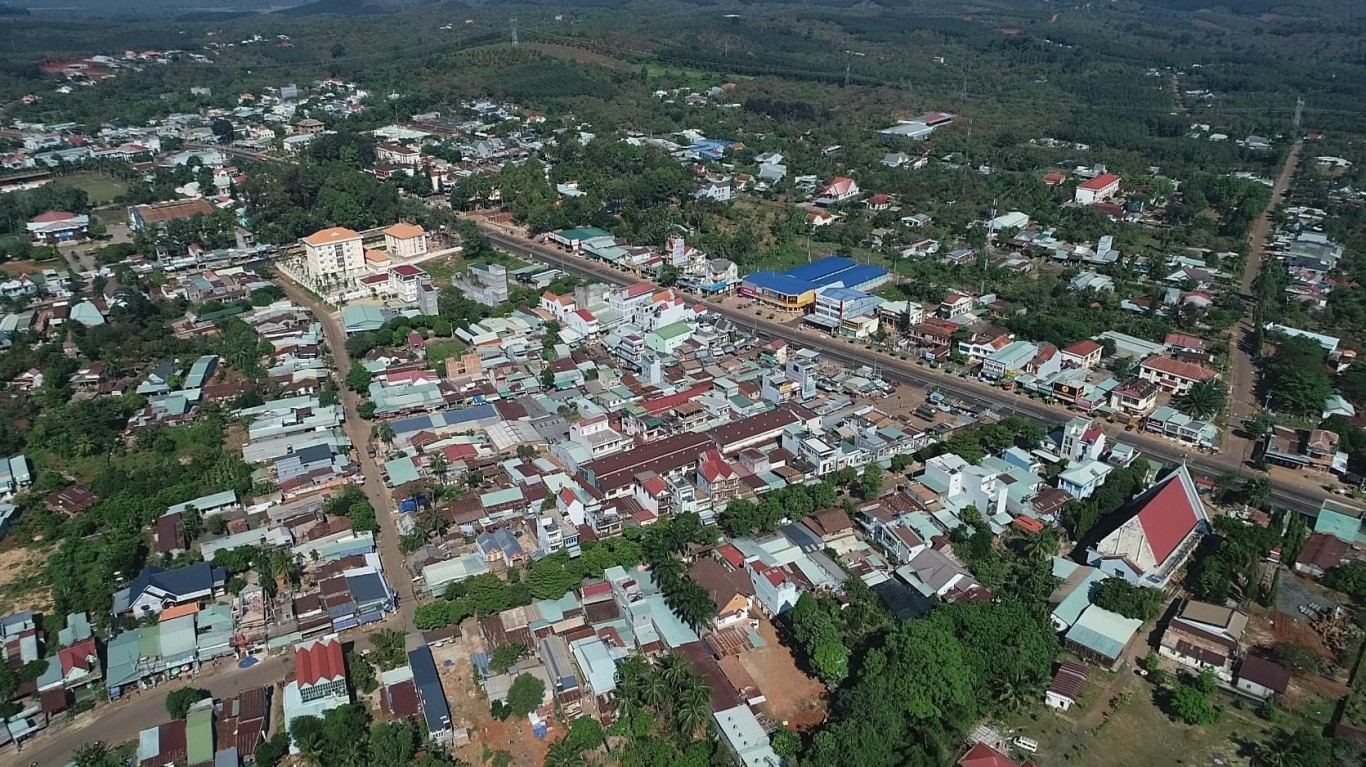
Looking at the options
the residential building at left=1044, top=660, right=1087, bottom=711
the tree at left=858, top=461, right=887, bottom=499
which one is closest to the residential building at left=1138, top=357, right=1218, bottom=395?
the tree at left=858, top=461, right=887, bottom=499

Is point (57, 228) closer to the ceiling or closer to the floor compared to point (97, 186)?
closer to the floor

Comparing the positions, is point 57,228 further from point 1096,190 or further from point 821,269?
point 1096,190

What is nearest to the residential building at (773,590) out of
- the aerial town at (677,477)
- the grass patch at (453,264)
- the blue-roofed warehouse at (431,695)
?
the aerial town at (677,477)

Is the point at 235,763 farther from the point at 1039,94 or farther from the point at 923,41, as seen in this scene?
the point at 923,41

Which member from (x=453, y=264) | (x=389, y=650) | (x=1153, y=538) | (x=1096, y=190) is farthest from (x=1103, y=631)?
(x=1096, y=190)

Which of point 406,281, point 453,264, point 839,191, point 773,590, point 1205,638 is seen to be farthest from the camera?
point 839,191

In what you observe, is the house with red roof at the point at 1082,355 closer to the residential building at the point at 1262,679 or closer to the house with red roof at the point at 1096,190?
the residential building at the point at 1262,679

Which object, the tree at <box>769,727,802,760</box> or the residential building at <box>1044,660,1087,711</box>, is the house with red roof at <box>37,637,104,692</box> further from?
the residential building at <box>1044,660,1087,711</box>
